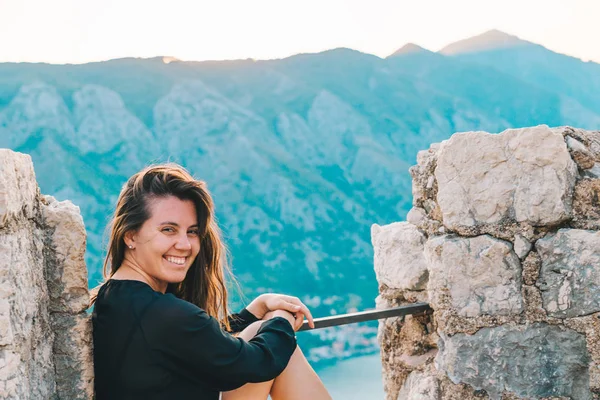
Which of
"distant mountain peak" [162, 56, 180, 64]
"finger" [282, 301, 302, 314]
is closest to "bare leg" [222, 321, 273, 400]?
"finger" [282, 301, 302, 314]

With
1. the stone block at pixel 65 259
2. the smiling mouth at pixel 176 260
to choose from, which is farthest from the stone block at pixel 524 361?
the stone block at pixel 65 259

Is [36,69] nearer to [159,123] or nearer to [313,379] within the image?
[159,123]

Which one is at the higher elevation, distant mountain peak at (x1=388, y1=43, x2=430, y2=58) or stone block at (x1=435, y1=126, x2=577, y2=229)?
distant mountain peak at (x1=388, y1=43, x2=430, y2=58)

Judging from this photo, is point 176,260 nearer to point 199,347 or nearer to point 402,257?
point 199,347

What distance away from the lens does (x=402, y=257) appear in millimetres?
A: 2447

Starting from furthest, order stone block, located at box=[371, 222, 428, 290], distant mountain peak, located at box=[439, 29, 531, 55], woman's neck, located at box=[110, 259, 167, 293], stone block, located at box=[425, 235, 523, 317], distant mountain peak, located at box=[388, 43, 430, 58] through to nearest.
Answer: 1. distant mountain peak, located at box=[439, 29, 531, 55]
2. distant mountain peak, located at box=[388, 43, 430, 58]
3. stone block, located at box=[371, 222, 428, 290]
4. stone block, located at box=[425, 235, 523, 317]
5. woman's neck, located at box=[110, 259, 167, 293]

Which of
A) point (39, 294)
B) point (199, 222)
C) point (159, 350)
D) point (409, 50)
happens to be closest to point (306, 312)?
point (199, 222)

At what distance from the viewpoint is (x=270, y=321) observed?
1.85m

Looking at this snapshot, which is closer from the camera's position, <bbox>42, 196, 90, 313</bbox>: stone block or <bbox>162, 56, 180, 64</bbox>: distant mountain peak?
<bbox>42, 196, 90, 313</bbox>: stone block

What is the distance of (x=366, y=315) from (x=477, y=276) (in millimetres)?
409

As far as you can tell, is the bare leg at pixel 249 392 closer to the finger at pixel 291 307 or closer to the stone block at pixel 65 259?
the finger at pixel 291 307

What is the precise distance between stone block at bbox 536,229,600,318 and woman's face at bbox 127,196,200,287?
3.85ft

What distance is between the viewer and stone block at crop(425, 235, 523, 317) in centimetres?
207

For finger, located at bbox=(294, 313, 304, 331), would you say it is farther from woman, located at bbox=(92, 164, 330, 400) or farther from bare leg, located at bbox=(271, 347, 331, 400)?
bare leg, located at bbox=(271, 347, 331, 400)
